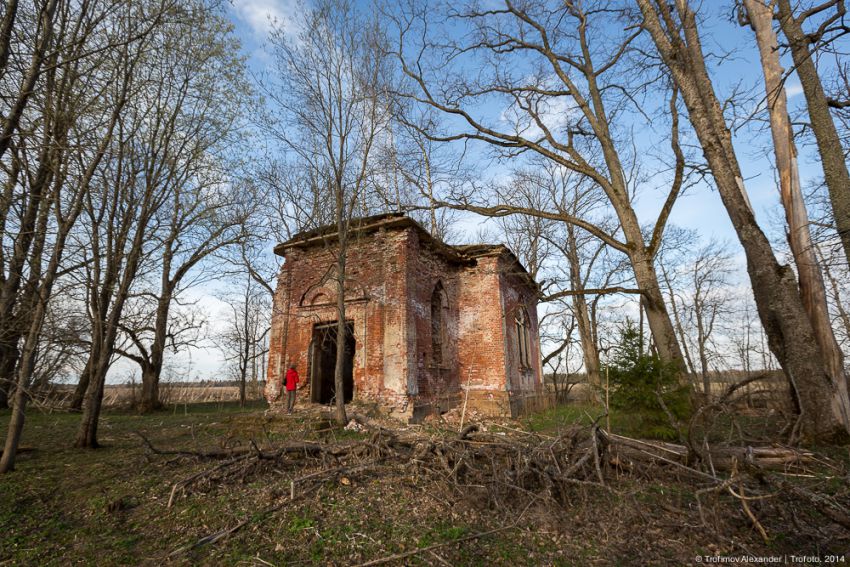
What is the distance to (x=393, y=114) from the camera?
11.3 m

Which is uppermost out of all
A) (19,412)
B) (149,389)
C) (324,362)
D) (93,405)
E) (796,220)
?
(796,220)

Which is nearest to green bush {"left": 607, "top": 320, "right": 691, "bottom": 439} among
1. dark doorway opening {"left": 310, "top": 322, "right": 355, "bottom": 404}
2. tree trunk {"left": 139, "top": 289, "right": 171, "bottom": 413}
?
dark doorway opening {"left": 310, "top": 322, "right": 355, "bottom": 404}

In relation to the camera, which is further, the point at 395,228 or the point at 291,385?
the point at 395,228

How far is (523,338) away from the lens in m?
17.4

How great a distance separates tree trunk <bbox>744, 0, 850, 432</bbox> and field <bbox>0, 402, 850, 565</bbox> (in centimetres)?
138

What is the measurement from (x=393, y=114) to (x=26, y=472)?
1061 cm

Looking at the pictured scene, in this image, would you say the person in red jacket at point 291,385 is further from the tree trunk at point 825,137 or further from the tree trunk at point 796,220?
the tree trunk at point 825,137

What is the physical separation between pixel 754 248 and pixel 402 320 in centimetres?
797

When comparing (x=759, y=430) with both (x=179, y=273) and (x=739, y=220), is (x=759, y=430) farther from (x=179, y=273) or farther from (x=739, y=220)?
(x=179, y=273)

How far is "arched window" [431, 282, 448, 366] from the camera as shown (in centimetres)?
1334

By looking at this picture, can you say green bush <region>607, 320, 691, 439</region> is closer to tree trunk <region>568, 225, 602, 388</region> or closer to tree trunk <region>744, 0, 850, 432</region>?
tree trunk <region>744, 0, 850, 432</region>

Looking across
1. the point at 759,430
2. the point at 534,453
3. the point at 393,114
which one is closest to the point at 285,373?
the point at 393,114

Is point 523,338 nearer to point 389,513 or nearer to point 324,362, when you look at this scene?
point 324,362

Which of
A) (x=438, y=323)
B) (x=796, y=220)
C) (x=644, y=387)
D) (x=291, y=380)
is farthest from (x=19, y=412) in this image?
(x=796, y=220)
